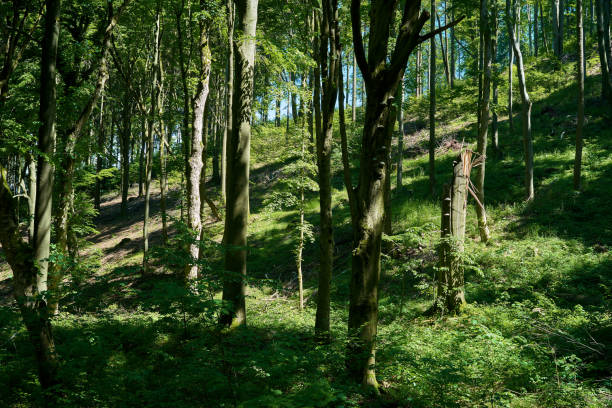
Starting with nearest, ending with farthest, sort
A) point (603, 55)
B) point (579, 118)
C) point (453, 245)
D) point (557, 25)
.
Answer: point (453, 245) < point (579, 118) < point (603, 55) < point (557, 25)

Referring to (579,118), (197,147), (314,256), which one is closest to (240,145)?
(197,147)

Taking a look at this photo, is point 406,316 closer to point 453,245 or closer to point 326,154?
point 453,245

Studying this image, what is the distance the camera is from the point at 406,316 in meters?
8.03

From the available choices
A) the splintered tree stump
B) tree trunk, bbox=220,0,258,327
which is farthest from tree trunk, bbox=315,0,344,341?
the splintered tree stump

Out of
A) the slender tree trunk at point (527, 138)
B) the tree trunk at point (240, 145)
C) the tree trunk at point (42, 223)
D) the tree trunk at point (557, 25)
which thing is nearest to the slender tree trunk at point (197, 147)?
the tree trunk at point (240, 145)

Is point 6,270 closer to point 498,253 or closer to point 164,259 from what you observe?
point 164,259

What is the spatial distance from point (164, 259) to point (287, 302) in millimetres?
7686

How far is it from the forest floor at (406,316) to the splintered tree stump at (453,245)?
32cm

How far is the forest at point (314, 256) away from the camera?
12.4ft

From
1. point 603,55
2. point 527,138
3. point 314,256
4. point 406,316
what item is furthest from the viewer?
point 603,55

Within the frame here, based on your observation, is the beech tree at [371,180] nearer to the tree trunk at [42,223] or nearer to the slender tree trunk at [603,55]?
the tree trunk at [42,223]

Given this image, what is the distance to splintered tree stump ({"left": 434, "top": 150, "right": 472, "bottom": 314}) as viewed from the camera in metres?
7.36

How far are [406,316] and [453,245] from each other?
204cm

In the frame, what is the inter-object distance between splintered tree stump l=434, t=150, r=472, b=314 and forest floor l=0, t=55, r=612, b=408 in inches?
12.7
